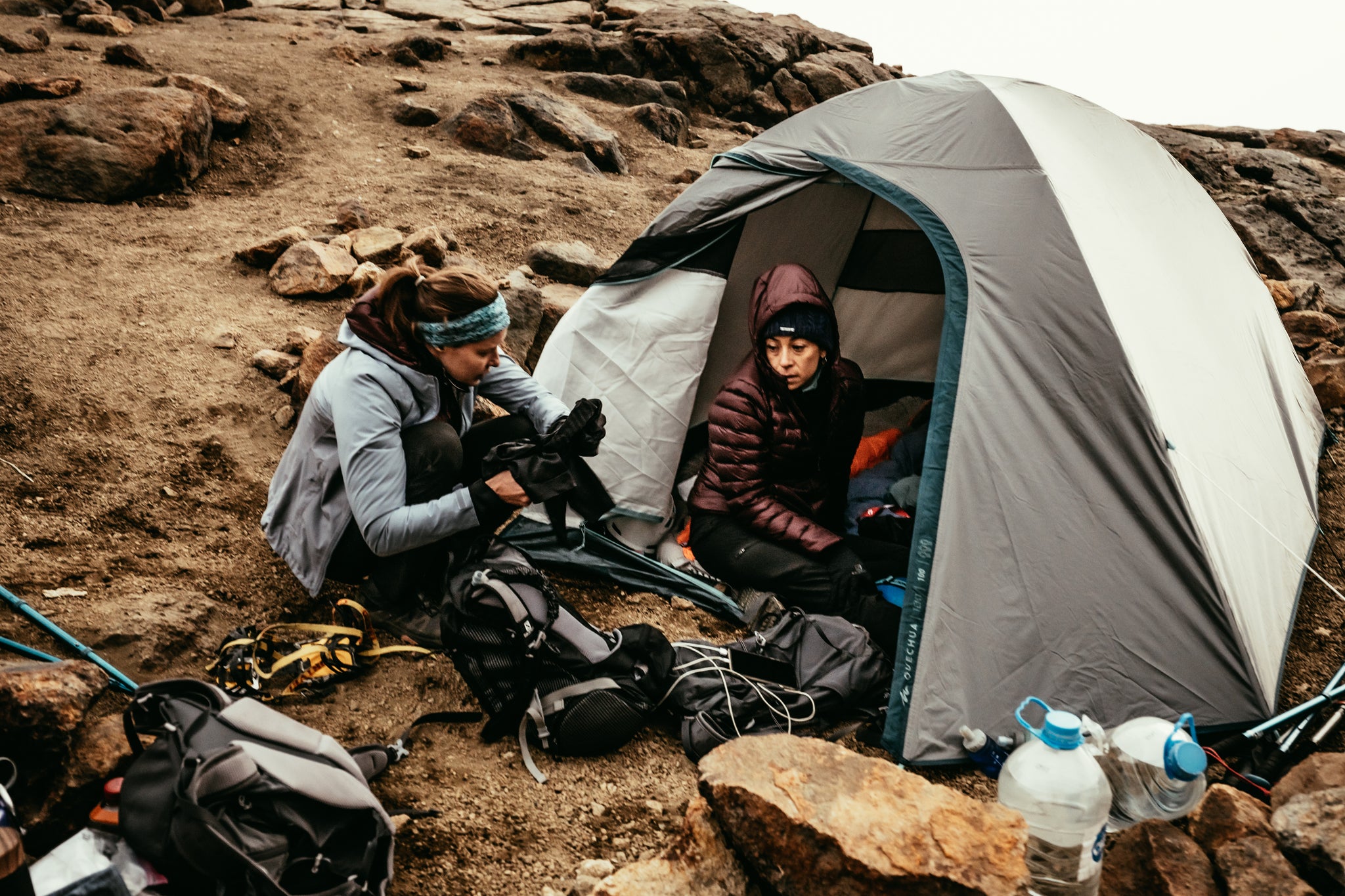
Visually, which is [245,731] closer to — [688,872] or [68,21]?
[688,872]

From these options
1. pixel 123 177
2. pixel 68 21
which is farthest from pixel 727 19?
pixel 123 177

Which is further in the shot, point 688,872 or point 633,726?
point 633,726

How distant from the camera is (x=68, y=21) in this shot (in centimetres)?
1133

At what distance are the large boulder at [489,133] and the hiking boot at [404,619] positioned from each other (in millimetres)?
7202

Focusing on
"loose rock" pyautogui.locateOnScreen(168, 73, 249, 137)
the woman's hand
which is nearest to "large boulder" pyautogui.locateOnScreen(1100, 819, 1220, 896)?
the woman's hand

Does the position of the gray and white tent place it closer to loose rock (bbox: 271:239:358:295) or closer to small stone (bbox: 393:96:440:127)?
loose rock (bbox: 271:239:358:295)

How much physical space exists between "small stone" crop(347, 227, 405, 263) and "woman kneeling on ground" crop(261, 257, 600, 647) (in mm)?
3195

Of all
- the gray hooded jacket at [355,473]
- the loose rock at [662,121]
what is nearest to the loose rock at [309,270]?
the gray hooded jacket at [355,473]

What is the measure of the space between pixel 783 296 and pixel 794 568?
1133 millimetres

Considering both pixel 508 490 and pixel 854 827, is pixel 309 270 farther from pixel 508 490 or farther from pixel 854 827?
pixel 854 827

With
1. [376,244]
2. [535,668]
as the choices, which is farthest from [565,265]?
[535,668]

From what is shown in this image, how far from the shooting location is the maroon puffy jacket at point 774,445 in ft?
12.3

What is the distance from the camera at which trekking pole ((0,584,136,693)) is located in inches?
108

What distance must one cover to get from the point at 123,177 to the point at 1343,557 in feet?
26.9
